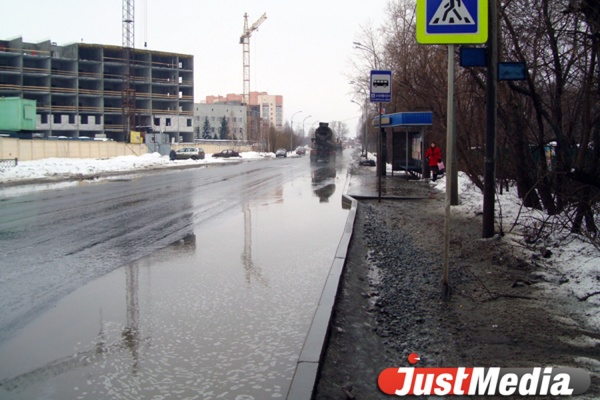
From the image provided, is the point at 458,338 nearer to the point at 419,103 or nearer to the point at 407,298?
the point at 407,298

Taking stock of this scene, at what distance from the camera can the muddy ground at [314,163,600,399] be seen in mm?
4629

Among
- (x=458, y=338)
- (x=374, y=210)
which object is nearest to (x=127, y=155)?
(x=374, y=210)

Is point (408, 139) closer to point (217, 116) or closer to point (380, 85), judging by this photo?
point (380, 85)

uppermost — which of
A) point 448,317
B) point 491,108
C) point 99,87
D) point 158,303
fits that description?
point 99,87

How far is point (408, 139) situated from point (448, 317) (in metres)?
23.3

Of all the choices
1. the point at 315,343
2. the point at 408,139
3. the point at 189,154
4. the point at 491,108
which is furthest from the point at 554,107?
the point at 189,154

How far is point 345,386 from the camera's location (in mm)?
4117

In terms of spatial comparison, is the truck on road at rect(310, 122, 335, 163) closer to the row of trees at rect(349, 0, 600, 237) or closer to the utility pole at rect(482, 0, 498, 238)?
the row of trees at rect(349, 0, 600, 237)

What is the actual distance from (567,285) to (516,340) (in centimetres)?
200

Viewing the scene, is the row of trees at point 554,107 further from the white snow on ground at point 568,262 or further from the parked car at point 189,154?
the parked car at point 189,154

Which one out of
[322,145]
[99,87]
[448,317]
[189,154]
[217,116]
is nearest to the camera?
[448,317]

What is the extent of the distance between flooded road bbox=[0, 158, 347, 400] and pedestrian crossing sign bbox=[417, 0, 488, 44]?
3.25 meters

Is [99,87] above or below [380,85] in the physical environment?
above

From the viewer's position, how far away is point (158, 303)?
20.0ft
